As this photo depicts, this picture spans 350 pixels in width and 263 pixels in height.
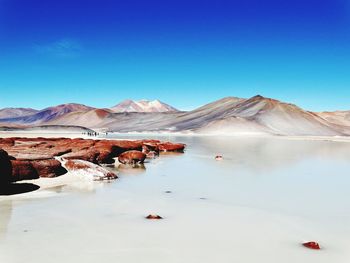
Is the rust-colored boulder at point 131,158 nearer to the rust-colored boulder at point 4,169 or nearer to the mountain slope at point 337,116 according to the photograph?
the rust-colored boulder at point 4,169

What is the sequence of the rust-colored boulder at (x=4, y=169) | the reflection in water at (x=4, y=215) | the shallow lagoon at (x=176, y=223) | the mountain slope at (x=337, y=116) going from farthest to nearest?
the mountain slope at (x=337, y=116)
the rust-colored boulder at (x=4, y=169)
the reflection in water at (x=4, y=215)
the shallow lagoon at (x=176, y=223)

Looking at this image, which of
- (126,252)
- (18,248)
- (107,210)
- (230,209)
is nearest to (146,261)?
(126,252)

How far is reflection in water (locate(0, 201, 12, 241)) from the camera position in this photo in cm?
463

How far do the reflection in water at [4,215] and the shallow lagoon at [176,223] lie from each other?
0.04 ft

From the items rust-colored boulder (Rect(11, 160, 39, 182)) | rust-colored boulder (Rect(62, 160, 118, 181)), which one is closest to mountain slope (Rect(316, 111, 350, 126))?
rust-colored boulder (Rect(62, 160, 118, 181))

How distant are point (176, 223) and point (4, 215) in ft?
8.18

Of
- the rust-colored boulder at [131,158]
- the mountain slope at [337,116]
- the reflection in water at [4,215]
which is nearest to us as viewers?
the reflection in water at [4,215]

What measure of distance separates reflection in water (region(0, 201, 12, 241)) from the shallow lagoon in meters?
0.01

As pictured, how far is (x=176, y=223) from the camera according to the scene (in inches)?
205

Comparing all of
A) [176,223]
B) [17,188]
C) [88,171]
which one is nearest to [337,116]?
[88,171]

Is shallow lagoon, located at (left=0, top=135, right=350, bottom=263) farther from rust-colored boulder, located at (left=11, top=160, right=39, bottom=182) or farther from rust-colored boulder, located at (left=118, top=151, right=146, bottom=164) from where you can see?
rust-colored boulder, located at (left=118, top=151, right=146, bottom=164)

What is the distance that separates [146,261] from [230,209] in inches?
105

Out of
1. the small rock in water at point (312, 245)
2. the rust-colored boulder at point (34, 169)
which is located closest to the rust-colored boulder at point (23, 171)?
the rust-colored boulder at point (34, 169)

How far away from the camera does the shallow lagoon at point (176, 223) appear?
402 centimetres
